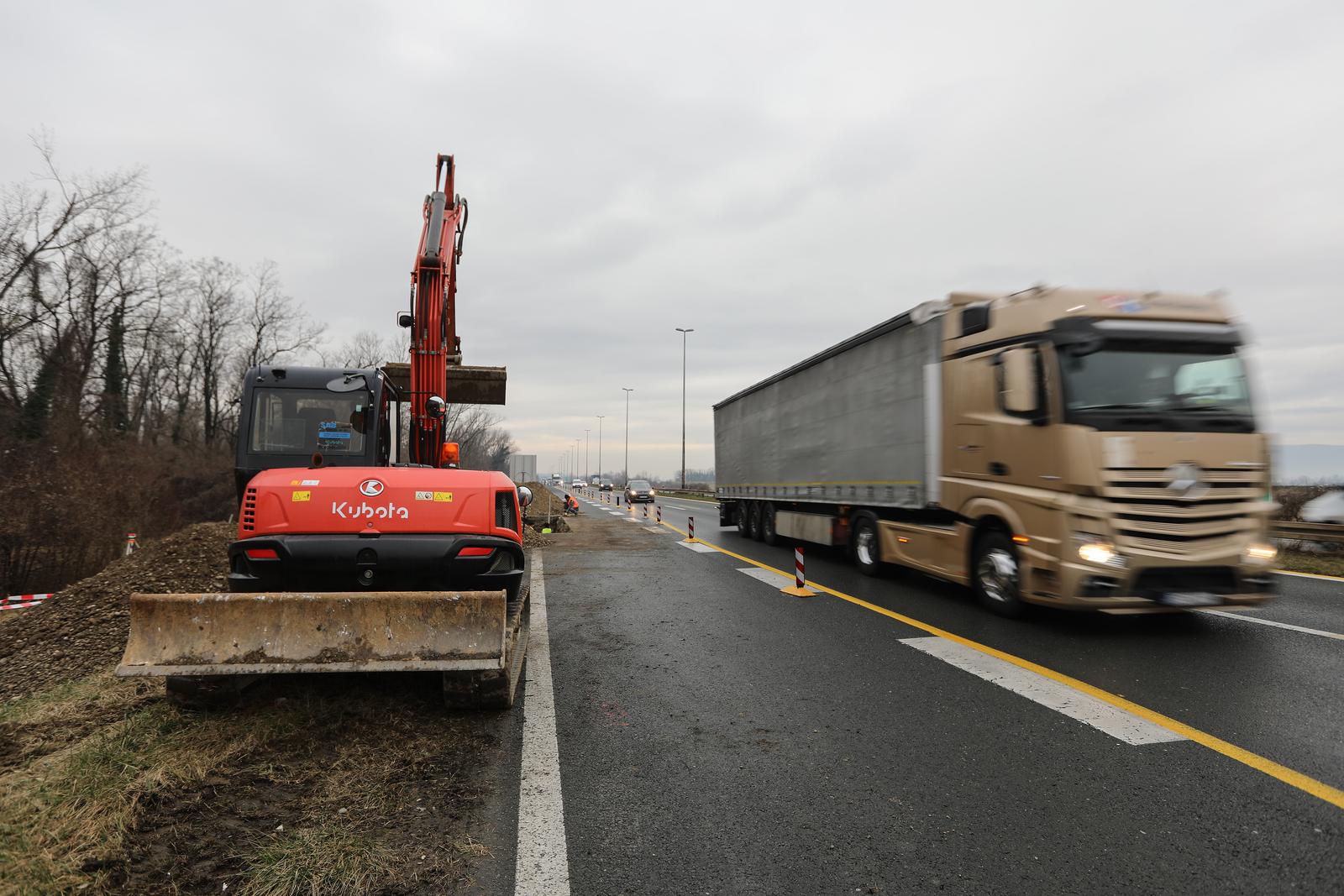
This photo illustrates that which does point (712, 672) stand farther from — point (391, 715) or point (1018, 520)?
point (1018, 520)

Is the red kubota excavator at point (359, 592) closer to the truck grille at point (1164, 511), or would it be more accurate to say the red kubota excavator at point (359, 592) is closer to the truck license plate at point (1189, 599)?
the truck grille at point (1164, 511)

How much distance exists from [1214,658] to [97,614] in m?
11.4

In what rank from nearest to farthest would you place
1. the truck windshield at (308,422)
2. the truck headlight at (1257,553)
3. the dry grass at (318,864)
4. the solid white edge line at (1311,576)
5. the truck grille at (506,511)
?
the dry grass at (318,864) < the truck grille at (506,511) < the truck headlight at (1257,553) < the truck windshield at (308,422) < the solid white edge line at (1311,576)

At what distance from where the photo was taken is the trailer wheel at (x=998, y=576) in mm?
7141

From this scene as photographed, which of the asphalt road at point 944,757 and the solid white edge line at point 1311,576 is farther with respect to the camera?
the solid white edge line at point 1311,576

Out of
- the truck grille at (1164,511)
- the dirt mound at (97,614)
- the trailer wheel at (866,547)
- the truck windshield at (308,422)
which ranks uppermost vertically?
the truck windshield at (308,422)

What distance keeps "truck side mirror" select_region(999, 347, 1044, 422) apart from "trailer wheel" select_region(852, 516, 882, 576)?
11.7 feet

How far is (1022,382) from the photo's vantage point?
22.7 feet

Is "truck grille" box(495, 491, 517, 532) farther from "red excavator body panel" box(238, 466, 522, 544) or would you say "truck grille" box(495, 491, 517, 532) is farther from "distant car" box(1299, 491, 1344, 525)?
"distant car" box(1299, 491, 1344, 525)

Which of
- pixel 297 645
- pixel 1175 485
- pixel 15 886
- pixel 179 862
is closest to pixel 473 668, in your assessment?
pixel 297 645

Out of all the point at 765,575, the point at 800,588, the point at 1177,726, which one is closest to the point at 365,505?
the point at 1177,726

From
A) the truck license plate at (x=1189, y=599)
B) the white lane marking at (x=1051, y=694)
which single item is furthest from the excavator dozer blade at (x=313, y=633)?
the truck license plate at (x=1189, y=599)

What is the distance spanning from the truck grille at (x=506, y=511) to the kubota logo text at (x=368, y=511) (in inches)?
24.8

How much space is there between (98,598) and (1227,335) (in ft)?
43.2
